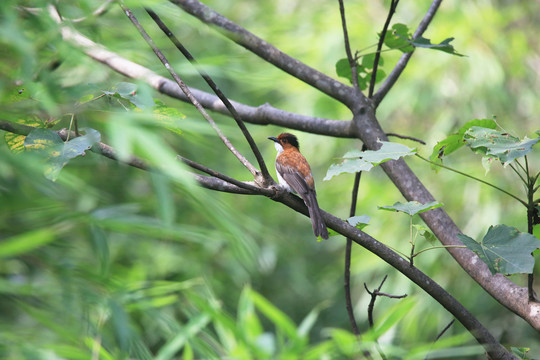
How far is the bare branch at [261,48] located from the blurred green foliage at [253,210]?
7 centimetres

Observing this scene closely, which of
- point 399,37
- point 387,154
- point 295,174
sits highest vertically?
point 399,37

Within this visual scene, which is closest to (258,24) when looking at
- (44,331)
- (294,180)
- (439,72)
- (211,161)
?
(439,72)

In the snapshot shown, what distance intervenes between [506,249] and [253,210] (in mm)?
4111

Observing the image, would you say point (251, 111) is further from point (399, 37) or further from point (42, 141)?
point (42, 141)

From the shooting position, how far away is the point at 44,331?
1.60 meters

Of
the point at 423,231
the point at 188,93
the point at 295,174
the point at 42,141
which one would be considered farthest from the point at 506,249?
the point at 295,174

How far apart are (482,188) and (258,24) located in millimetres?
3181

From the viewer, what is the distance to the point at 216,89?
1.27 m

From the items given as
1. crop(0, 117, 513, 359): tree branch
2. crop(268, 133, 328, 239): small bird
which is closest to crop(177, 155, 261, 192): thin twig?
crop(0, 117, 513, 359): tree branch

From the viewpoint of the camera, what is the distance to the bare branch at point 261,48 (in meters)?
1.83

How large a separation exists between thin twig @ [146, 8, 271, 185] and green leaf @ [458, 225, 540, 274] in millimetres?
541

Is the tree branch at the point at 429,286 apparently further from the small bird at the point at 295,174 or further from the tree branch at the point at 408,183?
the small bird at the point at 295,174

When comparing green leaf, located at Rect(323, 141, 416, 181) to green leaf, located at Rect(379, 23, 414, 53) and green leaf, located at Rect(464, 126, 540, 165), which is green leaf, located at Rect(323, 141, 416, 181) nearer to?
green leaf, located at Rect(464, 126, 540, 165)

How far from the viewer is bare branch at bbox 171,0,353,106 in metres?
1.83
